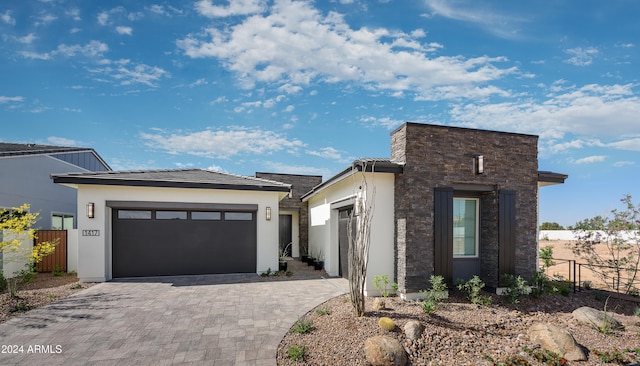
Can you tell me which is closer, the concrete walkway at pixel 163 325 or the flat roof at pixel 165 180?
the concrete walkway at pixel 163 325

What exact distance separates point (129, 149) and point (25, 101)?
3.77 m

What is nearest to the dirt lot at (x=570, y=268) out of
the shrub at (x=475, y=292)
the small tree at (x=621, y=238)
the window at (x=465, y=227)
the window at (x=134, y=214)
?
the small tree at (x=621, y=238)

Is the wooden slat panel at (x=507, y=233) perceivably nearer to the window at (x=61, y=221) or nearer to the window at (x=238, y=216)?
the window at (x=238, y=216)

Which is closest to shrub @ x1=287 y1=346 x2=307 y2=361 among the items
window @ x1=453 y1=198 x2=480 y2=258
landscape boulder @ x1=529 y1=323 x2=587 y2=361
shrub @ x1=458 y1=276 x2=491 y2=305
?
landscape boulder @ x1=529 y1=323 x2=587 y2=361

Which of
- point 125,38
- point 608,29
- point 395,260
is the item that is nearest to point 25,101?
point 125,38

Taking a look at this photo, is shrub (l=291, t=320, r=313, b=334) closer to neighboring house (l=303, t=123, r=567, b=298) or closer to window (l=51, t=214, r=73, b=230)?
neighboring house (l=303, t=123, r=567, b=298)

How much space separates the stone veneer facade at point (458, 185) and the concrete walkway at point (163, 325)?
7.77 feet

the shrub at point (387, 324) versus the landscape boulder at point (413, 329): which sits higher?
the shrub at point (387, 324)

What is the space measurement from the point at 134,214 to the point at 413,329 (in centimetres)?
936

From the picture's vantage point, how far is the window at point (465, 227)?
8719 millimetres

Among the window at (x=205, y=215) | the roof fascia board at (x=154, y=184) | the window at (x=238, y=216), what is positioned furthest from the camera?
the window at (x=238, y=216)

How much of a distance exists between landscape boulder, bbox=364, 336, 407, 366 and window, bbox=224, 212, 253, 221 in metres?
7.20

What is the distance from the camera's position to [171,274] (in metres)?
10.5

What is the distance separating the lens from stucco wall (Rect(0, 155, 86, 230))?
13312 millimetres
